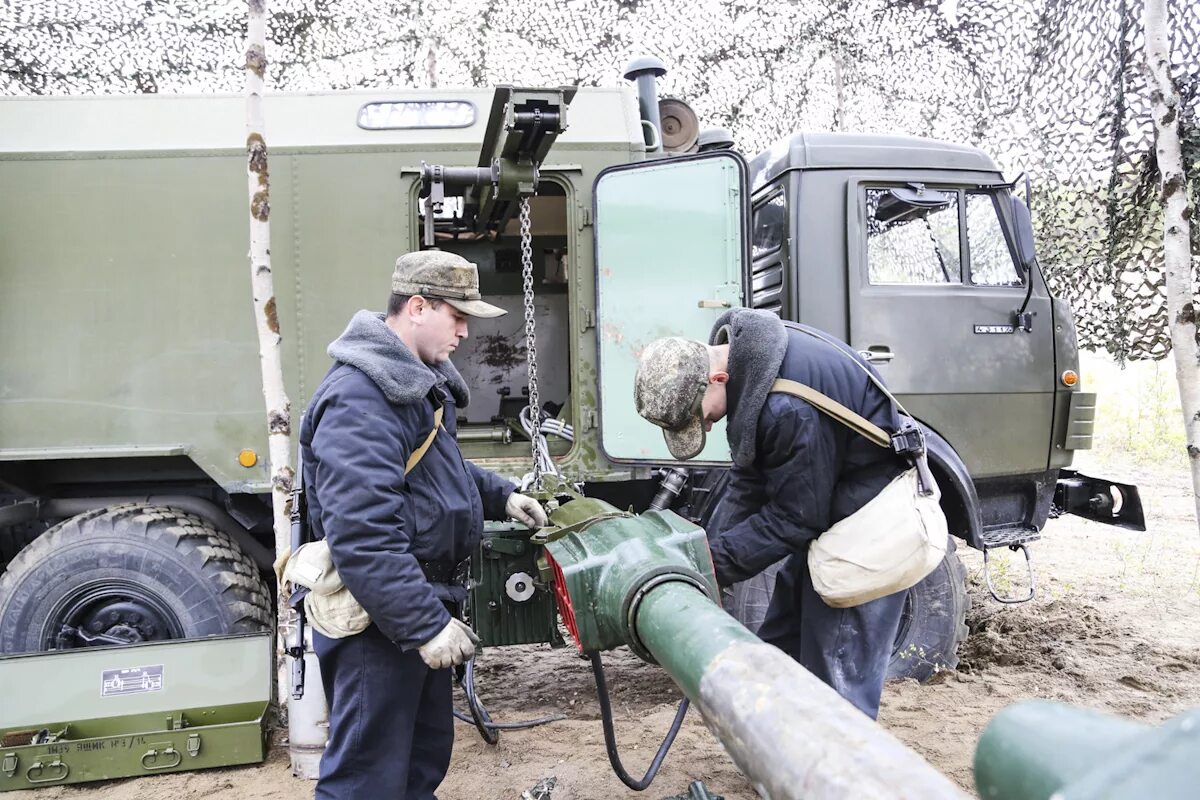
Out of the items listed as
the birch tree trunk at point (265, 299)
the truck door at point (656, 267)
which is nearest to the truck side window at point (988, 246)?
the truck door at point (656, 267)

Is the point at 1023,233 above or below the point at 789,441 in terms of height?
above

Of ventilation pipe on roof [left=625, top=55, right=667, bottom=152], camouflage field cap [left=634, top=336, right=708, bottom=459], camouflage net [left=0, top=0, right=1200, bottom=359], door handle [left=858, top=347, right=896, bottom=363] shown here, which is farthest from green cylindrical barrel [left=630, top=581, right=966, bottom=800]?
camouflage net [left=0, top=0, right=1200, bottom=359]

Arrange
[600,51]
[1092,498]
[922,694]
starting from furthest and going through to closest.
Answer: [600,51] → [1092,498] → [922,694]

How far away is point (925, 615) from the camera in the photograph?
171 inches

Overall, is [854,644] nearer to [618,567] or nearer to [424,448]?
[618,567]

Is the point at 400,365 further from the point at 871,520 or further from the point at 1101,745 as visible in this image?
the point at 1101,745

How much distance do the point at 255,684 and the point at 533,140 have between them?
97.4 inches

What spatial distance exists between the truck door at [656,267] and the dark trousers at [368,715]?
1922 millimetres

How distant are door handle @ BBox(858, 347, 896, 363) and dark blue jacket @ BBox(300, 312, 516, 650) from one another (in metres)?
2.34

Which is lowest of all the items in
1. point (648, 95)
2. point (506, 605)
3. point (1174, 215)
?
point (506, 605)

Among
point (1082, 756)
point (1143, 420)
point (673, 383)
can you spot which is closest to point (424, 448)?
point (673, 383)

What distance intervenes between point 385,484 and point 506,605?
1587 millimetres

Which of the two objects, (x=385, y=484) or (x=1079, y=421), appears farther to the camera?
(x=1079, y=421)

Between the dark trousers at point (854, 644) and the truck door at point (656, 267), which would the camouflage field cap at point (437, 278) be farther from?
the truck door at point (656, 267)
